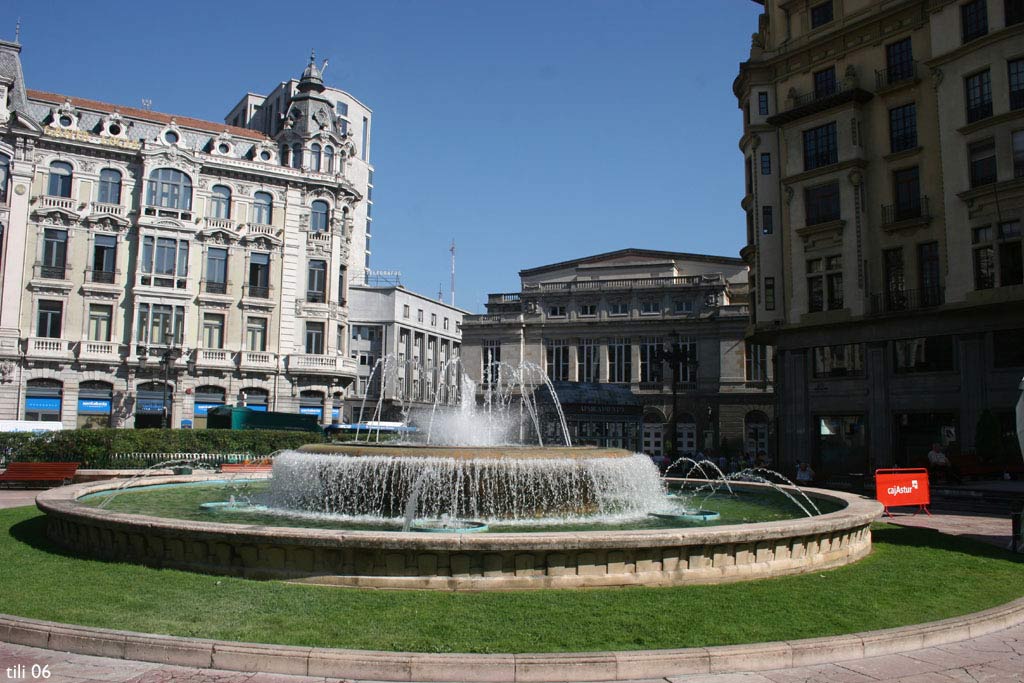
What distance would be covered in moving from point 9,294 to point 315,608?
4212cm

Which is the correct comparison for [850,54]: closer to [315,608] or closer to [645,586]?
[645,586]

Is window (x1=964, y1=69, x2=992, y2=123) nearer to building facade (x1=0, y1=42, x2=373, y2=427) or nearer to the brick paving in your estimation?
the brick paving

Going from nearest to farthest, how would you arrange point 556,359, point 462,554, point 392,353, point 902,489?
point 462,554 < point 902,489 < point 556,359 < point 392,353

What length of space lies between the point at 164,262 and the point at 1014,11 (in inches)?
1700

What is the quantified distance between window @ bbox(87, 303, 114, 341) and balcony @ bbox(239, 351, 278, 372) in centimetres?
738

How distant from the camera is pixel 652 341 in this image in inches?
2394

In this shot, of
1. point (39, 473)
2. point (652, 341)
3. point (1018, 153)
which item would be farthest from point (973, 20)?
point (39, 473)

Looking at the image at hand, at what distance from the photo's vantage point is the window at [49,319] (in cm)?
4238

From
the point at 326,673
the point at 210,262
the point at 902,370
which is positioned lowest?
the point at 326,673

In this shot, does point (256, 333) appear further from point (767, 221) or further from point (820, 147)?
point (820, 147)

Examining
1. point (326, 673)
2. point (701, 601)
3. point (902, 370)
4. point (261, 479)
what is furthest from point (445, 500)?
point (902, 370)

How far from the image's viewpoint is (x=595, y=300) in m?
63.7

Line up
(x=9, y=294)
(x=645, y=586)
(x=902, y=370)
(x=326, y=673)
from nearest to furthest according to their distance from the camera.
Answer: (x=326, y=673), (x=645, y=586), (x=902, y=370), (x=9, y=294)

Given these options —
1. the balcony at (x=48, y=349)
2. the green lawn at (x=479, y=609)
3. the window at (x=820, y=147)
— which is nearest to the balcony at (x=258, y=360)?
the balcony at (x=48, y=349)
